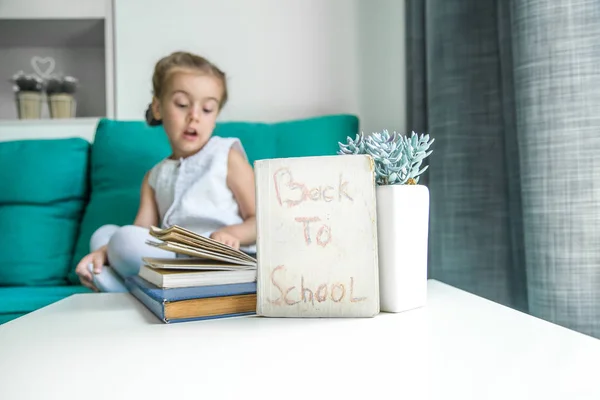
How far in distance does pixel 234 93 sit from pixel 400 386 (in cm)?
155

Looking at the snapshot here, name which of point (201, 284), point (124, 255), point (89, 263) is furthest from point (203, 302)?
point (89, 263)

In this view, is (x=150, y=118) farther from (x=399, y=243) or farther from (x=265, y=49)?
(x=399, y=243)

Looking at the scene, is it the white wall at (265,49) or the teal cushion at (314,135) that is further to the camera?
the white wall at (265,49)

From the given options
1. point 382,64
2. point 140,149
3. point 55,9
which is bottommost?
point 140,149

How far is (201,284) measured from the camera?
70cm

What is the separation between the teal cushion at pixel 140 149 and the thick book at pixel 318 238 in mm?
880

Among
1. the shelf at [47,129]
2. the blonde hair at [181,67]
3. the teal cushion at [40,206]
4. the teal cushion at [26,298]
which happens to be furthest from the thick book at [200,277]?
the shelf at [47,129]

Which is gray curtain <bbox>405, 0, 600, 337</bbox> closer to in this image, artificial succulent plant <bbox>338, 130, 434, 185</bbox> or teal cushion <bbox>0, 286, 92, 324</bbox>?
artificial succulent plant <bbox>338, 130, 434, 185</bbox>

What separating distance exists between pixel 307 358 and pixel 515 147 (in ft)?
2.46

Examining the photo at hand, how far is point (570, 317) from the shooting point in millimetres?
836

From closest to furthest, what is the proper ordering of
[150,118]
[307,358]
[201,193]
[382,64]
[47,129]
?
[307,358]
[201,193]
[150,118]
[382,64]
[47,129]

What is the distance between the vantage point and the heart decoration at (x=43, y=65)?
195cm

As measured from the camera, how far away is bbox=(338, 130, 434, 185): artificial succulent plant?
2.19 feet

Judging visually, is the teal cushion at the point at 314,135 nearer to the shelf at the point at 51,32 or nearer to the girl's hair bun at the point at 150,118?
the girl's hair bun at the point at 150,118
